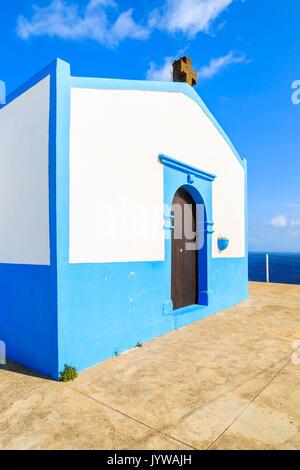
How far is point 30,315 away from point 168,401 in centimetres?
192

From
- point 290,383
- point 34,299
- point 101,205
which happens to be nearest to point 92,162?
point 101,205

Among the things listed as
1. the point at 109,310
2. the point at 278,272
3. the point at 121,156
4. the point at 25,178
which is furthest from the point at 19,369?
the point at 278,272

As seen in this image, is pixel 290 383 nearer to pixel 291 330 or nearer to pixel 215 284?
pixel 291 330

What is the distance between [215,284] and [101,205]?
363 cm

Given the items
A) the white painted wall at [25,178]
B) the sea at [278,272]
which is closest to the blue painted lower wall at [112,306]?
the white painted wall at [25,178]

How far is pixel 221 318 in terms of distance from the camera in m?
5.62

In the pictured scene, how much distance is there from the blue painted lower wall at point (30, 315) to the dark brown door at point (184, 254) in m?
2.66

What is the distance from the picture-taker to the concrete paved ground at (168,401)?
204cm

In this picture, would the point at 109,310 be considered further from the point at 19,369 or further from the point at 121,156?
the point at 121,156

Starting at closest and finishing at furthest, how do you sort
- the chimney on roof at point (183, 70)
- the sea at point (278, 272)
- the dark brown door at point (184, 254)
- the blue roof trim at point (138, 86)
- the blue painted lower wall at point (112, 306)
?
the blue painted lower wall at point (112, 306)
the blue roof trim at point (138, 86)
the dark brown door at point (184, 254)
the chimney on roof at point (183, 70)
the sea at point (278, 272)

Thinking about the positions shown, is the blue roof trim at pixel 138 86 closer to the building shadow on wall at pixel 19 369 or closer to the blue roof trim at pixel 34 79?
the blue roof trim at pixel 34 79

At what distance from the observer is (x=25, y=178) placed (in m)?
3.55

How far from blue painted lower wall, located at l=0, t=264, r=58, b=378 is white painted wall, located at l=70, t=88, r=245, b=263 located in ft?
1.75

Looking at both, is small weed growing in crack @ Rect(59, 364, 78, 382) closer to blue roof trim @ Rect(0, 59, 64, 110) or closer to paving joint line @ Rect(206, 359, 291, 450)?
paving joint line @ Rect(206, 359, 291, 450)
